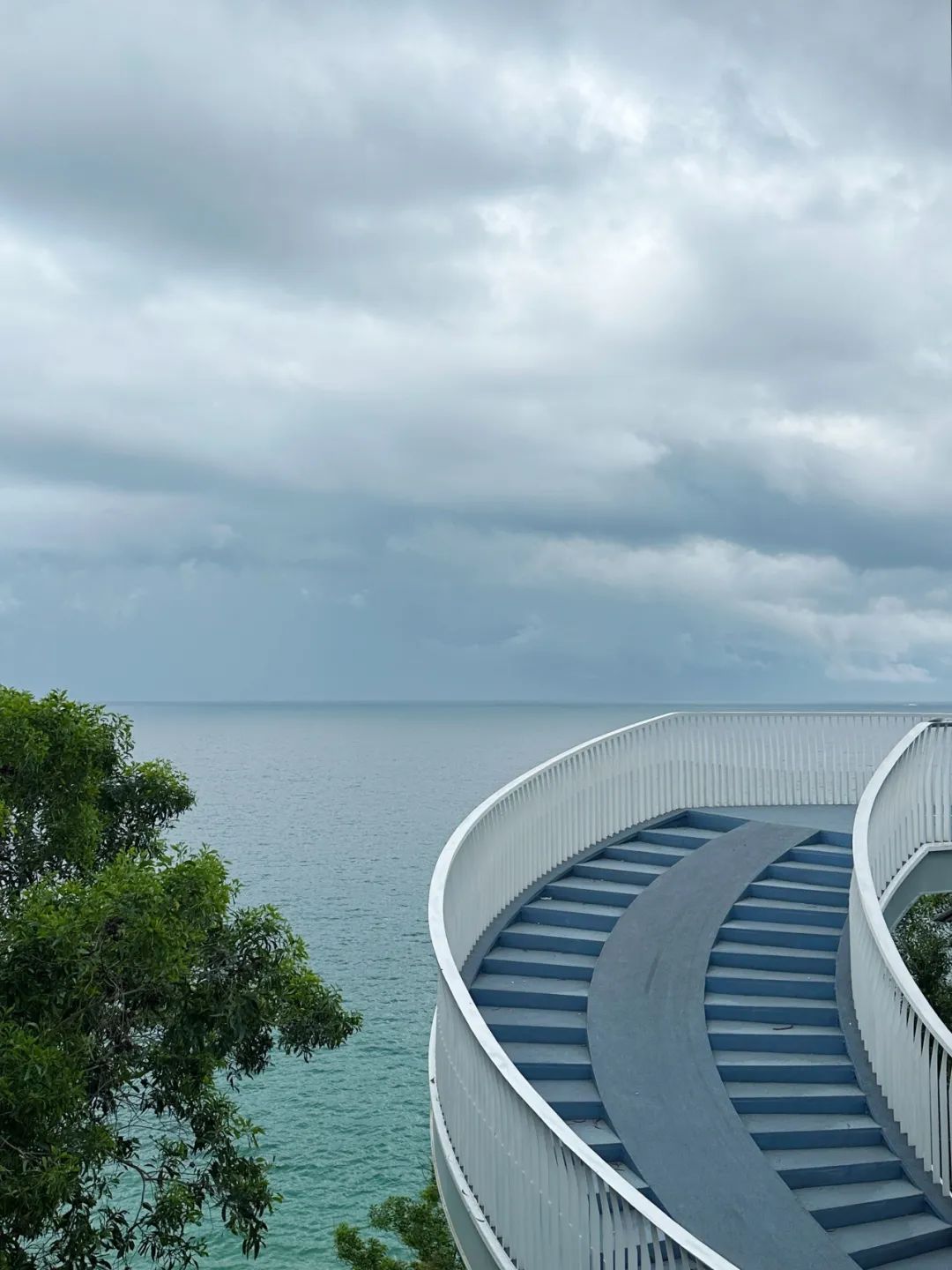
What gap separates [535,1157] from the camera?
659 centimetres

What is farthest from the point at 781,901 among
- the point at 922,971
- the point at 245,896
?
the point at 245,896

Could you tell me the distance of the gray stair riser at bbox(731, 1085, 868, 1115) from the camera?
886 cm

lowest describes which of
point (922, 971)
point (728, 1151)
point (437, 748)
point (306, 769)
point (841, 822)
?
point (728, 1151)

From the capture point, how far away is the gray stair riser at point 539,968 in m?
10.7

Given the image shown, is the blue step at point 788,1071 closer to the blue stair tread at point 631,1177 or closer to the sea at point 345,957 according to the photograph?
the blue stair tread at point 631,1177

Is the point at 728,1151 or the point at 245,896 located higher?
the point at 245,896

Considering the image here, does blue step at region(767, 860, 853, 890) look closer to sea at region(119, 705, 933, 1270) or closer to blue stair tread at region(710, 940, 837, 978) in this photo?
blue stair tread at region(710, 940, 837, 978)

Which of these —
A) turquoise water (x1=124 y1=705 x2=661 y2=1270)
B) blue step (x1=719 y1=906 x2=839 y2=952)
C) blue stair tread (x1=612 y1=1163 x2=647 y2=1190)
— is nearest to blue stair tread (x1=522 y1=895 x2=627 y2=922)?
blue step (x1=719 y1=906 x2=839 y2=952)

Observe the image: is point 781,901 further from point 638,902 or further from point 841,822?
point 841,822

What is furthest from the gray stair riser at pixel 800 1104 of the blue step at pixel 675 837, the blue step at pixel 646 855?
the blue step at pixel 675 837

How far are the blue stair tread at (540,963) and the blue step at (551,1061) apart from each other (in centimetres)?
123

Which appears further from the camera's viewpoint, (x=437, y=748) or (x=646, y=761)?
(x=437, y=748)

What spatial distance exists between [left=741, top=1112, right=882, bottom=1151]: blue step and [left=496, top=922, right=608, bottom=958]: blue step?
2.68 meters

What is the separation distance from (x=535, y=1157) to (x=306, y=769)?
12170 cm
